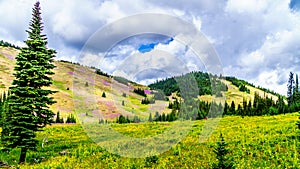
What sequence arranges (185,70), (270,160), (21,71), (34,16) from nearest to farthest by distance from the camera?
1. (185,70)
2. (270,160)
3. (21,71)
4. (34,16)

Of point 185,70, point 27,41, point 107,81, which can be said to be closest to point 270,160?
point 185,70

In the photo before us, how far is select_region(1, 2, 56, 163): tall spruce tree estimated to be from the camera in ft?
64.4

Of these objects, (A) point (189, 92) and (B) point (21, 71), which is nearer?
(A) point (189, 92)

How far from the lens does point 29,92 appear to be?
1958cm

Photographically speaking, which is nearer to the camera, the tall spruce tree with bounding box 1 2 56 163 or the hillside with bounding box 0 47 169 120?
the hillside with bounding box 0 47 169 120

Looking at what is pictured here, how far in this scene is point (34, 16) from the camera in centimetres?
2117

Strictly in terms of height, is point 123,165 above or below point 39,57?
below

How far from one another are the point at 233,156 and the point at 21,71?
1616 cm

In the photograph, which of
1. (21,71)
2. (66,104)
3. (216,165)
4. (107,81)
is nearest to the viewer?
(216,165)

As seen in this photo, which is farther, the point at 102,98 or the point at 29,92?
the point at 29,92

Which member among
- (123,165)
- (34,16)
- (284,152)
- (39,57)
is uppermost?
(34,16)

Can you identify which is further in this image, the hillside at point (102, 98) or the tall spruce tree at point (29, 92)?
the tall spruce tree at point (29, 92)

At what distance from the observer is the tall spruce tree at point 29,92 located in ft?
64.4

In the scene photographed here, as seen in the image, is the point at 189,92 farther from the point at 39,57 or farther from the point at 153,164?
the point at 39,57
